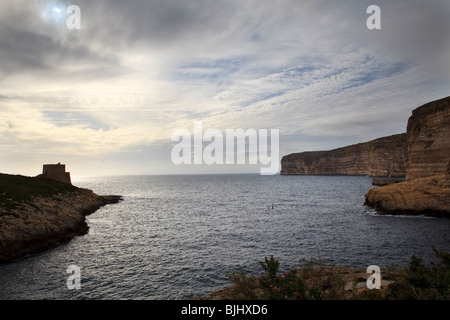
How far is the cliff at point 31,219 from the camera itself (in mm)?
23875

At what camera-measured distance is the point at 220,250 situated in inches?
1048

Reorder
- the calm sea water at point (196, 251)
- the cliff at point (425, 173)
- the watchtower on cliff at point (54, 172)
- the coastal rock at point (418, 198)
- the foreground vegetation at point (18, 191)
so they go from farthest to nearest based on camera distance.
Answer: the watchtower on cliff at point (54, 172)
the cliff at point (425, 173)
the coastal rock at point (418, 198)
the foreground vegetation at point (18, 191)
the calm sea water at point (196, 251)

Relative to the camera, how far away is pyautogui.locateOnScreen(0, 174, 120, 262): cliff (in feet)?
78.3

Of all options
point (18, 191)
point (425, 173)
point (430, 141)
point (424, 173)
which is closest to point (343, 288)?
point (18, 191)

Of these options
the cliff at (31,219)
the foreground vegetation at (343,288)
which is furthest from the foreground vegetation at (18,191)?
the foreground vegetation at (343,288)

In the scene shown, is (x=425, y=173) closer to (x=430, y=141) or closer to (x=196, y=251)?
(x=430, y=141)

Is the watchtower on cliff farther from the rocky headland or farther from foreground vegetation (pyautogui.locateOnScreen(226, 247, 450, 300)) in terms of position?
the rocky headland

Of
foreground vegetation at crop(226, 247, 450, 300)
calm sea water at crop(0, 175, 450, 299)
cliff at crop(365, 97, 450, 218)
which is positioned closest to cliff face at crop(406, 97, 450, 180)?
cliff at crop(365, 97, 450, 218)

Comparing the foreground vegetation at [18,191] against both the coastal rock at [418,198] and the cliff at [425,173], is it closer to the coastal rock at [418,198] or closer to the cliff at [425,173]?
the coastal rock at [418,198]

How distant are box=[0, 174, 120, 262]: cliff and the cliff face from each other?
224 feet

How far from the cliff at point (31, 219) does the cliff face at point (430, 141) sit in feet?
224
